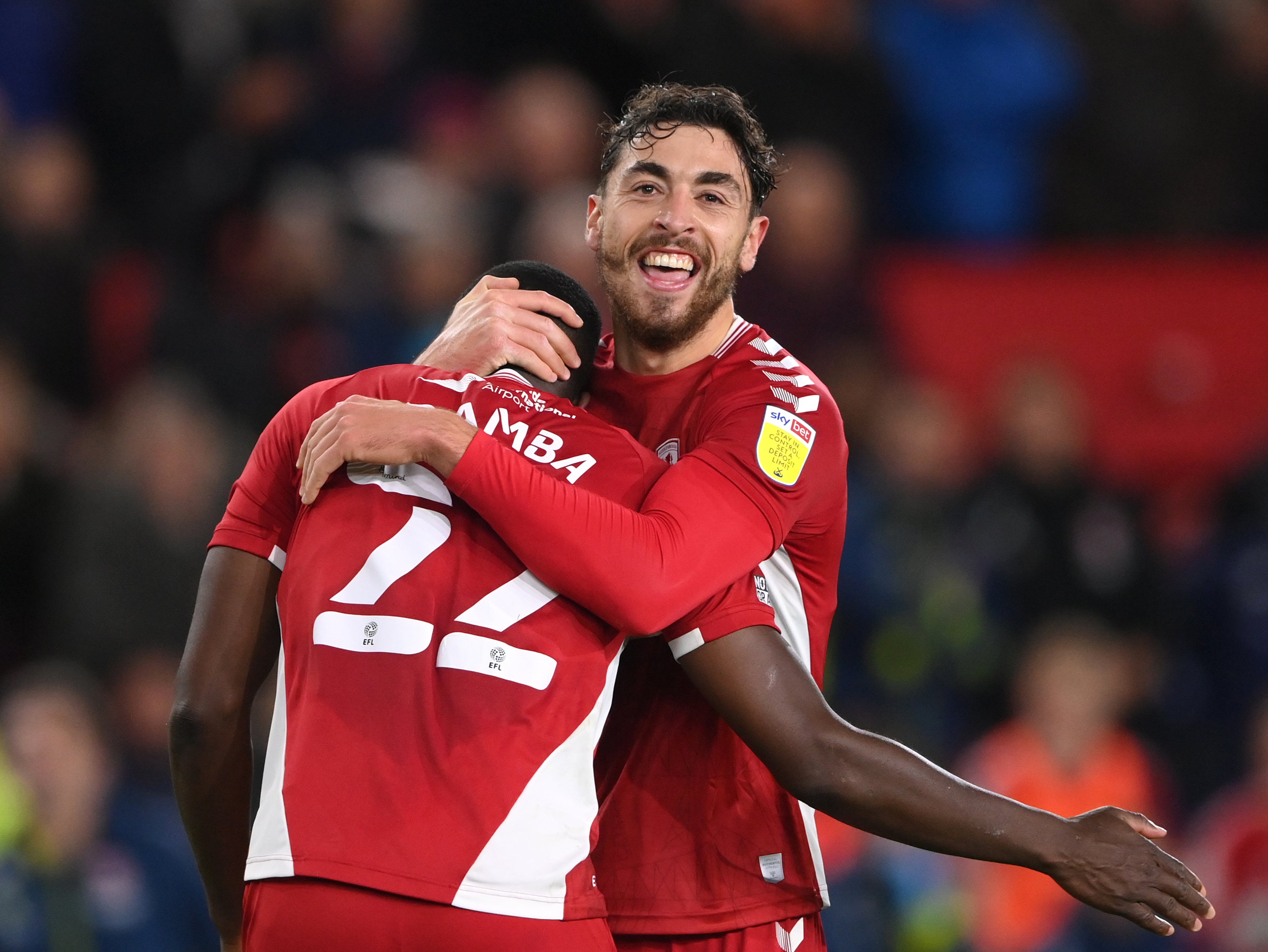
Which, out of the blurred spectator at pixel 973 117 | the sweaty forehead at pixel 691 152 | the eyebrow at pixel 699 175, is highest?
the blurred spectator at pixel 973 117

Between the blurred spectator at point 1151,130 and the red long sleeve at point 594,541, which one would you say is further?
the blurred spectator at point 1151,130

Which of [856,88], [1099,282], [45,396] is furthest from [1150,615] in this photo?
[45,396]

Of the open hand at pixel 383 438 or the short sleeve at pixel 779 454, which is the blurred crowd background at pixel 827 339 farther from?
the open hand at pixel 383 438

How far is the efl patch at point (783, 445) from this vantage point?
12.0 ft

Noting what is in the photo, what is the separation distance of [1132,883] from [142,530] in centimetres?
508

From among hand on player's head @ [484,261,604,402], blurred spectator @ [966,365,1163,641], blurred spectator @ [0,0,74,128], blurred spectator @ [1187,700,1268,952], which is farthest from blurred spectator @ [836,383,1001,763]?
blurred spectator @ [0,0,74,128]

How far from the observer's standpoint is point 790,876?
391 cm

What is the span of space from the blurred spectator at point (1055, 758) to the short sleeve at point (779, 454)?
11.7 ft

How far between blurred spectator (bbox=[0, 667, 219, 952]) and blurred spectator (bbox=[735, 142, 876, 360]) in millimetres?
3763

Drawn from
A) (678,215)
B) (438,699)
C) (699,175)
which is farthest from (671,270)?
(438,699)

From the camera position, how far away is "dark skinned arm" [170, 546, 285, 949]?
3.69 m

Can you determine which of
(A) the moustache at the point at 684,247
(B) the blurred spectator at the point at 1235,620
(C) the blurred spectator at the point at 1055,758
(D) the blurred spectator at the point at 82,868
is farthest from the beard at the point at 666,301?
(B) the blurred spectator at the point at 1235,620

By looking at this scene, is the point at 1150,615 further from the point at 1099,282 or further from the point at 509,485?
the point at 509,485

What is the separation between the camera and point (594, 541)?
3289 mm
